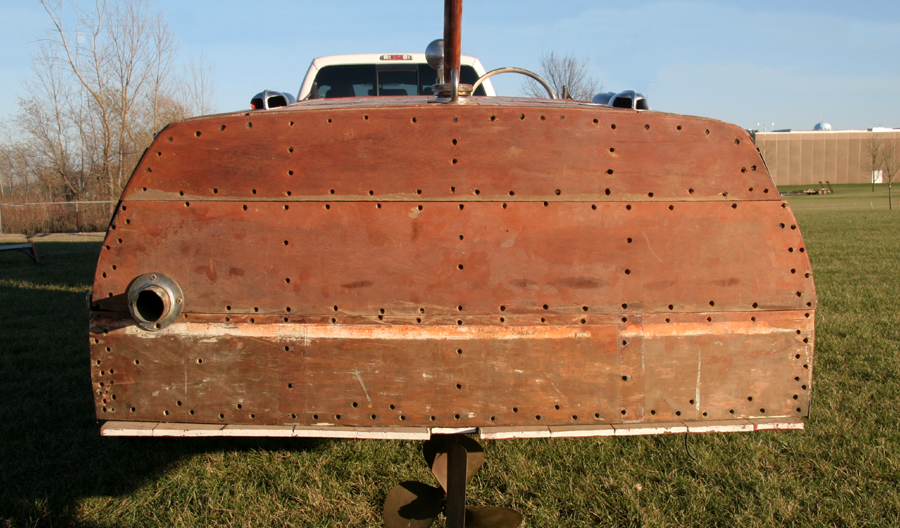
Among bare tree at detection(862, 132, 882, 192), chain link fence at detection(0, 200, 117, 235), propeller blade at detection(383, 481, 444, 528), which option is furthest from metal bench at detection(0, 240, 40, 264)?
bare tree at detection(862, 132, 882, 192)

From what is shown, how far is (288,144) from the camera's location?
7.34ft

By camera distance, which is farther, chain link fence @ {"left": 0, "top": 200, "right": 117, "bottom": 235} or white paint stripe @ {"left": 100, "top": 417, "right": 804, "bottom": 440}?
chain link fence @ {"left": 0, "top": 200, "right": 117, "bottom": 235}

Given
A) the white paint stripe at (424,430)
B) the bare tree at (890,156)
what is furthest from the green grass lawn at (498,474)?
the bare tree at (890,156)

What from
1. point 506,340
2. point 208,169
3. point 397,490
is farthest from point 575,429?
point 208,169

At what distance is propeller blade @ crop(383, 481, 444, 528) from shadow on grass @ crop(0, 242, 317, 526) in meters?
1.28

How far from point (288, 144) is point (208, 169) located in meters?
0.31

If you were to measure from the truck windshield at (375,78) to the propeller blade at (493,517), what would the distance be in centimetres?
470

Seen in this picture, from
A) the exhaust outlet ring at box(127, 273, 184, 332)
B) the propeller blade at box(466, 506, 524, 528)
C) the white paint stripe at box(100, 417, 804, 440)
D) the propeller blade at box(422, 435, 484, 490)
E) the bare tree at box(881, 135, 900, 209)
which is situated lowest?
the propeller blade at box(466, 506, 524, 528)

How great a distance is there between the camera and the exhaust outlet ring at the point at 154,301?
2145mm

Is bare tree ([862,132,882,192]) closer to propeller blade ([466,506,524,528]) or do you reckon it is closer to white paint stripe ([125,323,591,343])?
propeller blade ([466,506,524,528])

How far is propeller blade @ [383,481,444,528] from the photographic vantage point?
272 cm

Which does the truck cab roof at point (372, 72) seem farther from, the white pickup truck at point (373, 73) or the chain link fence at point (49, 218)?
the chain link fence at point (49, 218)

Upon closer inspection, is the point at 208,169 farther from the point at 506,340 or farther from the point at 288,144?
the point at 506,340

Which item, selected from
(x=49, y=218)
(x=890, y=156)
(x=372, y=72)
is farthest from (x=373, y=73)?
(x=890, y=156)
